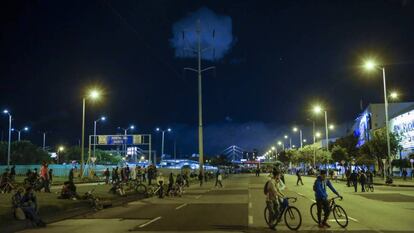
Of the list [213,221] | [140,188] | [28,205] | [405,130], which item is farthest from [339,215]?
[405,130]

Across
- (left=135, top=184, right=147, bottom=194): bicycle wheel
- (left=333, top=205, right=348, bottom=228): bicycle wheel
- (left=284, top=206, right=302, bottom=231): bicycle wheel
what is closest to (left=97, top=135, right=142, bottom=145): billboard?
(left=135, top=184, right=147, bottom=194): bicycle wheel

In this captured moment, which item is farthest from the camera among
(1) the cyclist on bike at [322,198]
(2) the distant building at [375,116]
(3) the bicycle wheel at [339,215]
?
(2) the distant building at [375,116]

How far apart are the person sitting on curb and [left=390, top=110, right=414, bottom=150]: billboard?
5690cm

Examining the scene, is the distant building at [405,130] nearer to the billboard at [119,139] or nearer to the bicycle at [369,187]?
the bicycle at [369,187]

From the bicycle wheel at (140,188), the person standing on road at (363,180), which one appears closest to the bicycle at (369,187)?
the person standing on road at (363,180)

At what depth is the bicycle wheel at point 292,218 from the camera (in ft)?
49.5

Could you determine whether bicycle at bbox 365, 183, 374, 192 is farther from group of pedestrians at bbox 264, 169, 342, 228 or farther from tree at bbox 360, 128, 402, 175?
tree at bbox 360, 128, 402, 175

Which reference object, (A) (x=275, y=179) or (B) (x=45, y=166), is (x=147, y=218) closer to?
(A) (x=275, y=179)

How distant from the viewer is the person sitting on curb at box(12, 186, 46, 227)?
663 inches

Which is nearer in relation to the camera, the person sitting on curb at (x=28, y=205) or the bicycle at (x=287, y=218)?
the bicycle at (x=287, y=218)

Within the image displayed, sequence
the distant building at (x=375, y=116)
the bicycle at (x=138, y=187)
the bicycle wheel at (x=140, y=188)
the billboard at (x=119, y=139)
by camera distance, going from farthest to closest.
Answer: the distant building at (x=375, y=116)
the billboard at (x=119, y=139)
the bicycle at (x=138, y=187)
the bicycle wheel at (x=140, y=188)

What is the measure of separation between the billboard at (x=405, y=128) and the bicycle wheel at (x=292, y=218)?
53.6 m

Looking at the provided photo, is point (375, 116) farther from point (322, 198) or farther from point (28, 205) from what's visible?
point (28, 205)

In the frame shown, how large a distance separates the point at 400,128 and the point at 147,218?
5952cm
